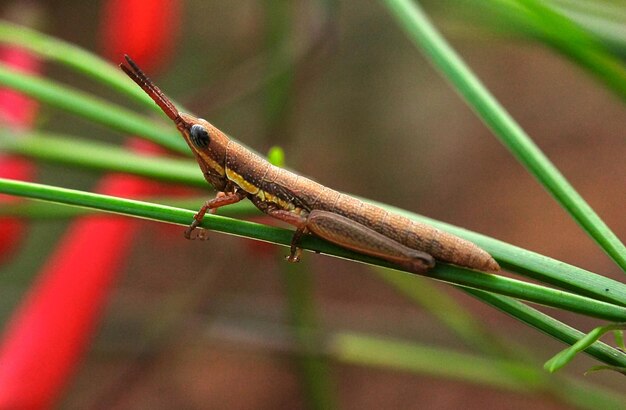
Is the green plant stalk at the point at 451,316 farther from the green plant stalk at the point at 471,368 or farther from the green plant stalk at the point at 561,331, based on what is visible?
the green plant stalk at the point at 561,331

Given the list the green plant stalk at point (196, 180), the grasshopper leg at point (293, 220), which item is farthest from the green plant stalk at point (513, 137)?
the grasshopper leg at point (293, 220)

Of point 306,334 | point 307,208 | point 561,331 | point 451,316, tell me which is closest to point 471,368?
point 451,316

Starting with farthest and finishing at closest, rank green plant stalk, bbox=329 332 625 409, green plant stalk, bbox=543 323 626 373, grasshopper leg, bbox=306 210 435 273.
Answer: green plant stalk, bbox=329 332 625 409 < grasshopper leg, bbox=306 210 435 273 < green plant stalk, bbox=543 323 626 373

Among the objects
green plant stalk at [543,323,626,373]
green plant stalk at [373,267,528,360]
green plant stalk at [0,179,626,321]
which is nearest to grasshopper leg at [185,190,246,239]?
green plant stalk at [0,179,626,321]

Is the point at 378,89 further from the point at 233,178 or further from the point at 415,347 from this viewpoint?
the point at 233,178

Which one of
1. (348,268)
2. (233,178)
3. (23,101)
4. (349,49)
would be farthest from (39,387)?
(349,49)

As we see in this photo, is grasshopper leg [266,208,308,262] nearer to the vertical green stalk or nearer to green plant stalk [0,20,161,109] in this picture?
green plant stalk [0,20,161,109]
